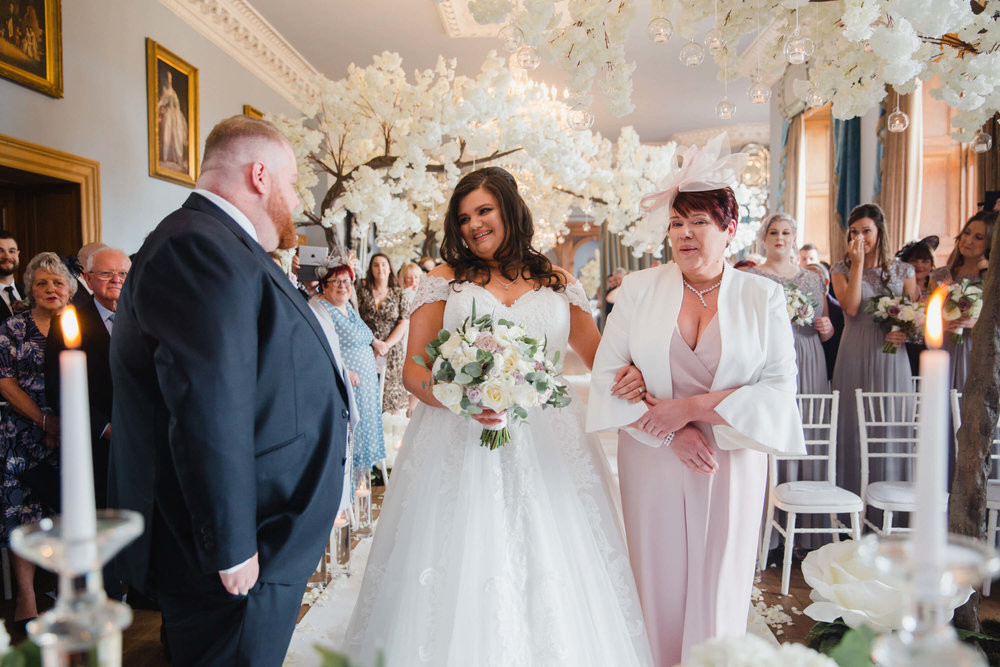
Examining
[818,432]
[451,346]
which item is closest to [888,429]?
[818,432]

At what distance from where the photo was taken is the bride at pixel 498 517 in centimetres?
201

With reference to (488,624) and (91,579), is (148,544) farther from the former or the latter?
(91,579)

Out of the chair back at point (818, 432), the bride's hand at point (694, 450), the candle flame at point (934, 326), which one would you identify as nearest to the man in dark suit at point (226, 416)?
the bride's hand at point (694, 450)

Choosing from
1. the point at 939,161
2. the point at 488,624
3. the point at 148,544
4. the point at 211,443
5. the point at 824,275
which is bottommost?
the point at 488,624

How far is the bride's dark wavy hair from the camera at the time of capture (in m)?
2.49

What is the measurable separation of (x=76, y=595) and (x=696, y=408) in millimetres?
1814

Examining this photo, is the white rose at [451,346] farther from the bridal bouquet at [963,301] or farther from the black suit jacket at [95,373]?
the bridal bouquet at [963,301]

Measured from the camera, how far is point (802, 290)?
13.8 feet

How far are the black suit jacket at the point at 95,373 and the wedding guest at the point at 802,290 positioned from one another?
368cm

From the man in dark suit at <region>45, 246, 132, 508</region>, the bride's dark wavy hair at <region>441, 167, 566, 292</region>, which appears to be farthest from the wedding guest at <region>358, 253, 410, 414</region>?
the bride's dark wavy hair at <region>441, 167, 566, 292</region>

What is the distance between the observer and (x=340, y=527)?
13.3ft

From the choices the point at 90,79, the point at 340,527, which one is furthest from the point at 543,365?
the point at 90,79

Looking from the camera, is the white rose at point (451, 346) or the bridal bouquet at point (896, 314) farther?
the bridal bouquet at point (896, 314)

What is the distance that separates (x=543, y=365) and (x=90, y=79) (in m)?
4.80
